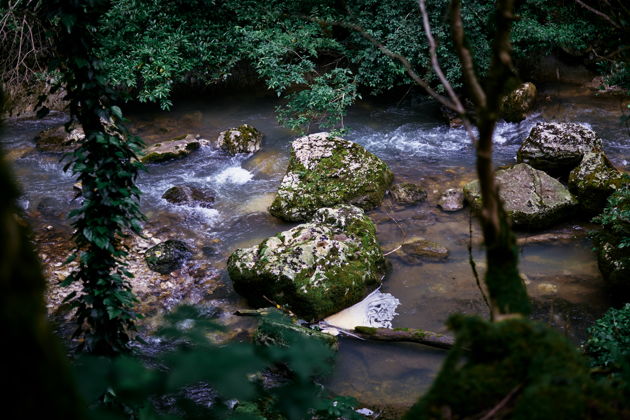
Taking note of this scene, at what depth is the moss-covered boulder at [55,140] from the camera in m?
10.0

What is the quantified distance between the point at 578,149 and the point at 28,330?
29.4 feet

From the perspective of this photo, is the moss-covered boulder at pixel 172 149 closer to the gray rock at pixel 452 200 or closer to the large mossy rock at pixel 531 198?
the gray rock at pixel 452 200

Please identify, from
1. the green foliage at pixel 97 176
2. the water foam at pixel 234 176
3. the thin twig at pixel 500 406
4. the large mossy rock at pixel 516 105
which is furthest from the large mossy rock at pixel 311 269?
the large mossy rock at pixel 516 105

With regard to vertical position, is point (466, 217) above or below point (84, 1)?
below

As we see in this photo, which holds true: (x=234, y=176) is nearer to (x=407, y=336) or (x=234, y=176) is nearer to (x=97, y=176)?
(x=407, y=336)

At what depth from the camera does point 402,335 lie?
513 centimetres

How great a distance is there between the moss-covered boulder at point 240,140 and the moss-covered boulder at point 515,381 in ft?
28.7

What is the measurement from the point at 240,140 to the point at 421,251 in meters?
4.95

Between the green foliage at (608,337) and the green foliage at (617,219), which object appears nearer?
the green foliage at (608,337)

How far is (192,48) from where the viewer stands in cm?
943

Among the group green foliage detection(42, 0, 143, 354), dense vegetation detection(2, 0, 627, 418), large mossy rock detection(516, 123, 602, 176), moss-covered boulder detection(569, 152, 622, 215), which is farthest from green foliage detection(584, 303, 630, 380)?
Result: large mossy rock detection(516, 123, 602, 176)

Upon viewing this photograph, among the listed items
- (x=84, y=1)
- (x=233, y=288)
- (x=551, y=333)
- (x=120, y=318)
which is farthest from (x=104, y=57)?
(x=551, y=333)

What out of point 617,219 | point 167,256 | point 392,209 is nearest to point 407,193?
point 392,209

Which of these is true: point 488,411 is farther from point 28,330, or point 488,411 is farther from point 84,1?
point 84,1
